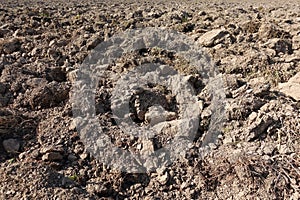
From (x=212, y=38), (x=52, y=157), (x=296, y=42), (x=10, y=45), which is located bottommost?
(x=296, y=42)

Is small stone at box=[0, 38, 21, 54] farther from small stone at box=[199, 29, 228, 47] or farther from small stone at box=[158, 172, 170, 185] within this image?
small stone at box=[158, 172, 170, 185]

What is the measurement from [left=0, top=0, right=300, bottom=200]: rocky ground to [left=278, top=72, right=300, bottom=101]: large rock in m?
0.01

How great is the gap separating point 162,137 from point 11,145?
1.37 meters

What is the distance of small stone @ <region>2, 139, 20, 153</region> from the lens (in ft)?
10.8

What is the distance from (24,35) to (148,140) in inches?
139

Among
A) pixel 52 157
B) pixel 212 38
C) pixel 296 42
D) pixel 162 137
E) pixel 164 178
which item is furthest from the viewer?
pixel 212 38

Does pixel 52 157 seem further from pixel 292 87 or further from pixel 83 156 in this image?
pixel 292 87

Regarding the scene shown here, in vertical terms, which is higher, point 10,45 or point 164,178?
point 10,45

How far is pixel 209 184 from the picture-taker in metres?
2.95

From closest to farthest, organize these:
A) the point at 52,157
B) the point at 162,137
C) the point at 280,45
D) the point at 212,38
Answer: the point at 52,157, the point at 162,137, the point at 280,45, the point at 212,38

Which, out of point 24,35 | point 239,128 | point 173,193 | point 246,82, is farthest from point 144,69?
point 24,35

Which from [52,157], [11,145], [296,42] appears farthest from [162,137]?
[296,42]

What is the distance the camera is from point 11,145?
10.9 feet

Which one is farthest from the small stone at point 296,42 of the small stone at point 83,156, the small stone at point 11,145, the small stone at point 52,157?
the small stone at point 11,145
